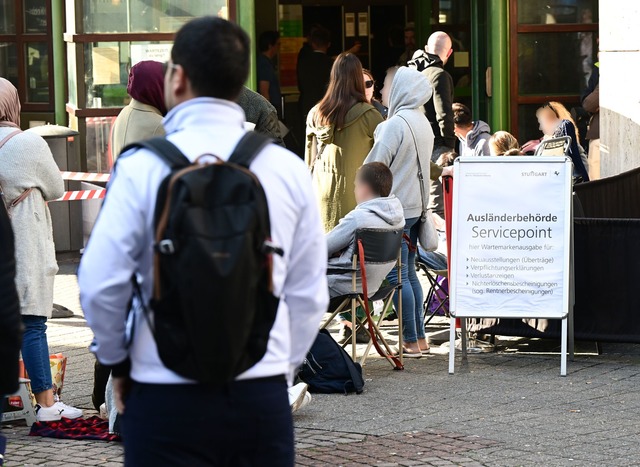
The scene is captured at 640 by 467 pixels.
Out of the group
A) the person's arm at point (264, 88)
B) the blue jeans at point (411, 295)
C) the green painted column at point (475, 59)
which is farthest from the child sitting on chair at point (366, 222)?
the person's arm at point (264, 88)

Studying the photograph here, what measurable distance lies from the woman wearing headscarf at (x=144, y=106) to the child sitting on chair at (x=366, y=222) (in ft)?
5.86

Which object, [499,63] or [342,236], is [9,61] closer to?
[499,63]

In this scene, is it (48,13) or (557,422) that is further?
(48,13)

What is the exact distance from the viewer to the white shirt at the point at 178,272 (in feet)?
9.37

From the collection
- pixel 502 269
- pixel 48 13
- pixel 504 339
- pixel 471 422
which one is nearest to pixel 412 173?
pixel 502 269

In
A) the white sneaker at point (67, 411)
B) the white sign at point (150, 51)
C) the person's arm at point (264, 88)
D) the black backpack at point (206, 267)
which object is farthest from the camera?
the person's arm at point (264, 88)

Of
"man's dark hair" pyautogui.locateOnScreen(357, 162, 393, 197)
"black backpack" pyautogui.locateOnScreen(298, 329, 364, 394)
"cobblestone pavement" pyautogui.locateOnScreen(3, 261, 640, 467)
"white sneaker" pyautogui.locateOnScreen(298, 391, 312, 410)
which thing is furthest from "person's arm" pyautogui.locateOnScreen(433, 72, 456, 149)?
"white sneaker" pyautogui.locateOnScreen(298, 391, 312, 410)

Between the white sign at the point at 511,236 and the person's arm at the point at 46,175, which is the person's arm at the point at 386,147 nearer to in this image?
the white sign at the point at 511,236

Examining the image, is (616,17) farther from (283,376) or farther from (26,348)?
(283,376)

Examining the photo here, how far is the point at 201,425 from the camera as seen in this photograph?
9.26 ft

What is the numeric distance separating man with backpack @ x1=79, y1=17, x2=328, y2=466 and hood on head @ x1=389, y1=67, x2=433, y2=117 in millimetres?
5175

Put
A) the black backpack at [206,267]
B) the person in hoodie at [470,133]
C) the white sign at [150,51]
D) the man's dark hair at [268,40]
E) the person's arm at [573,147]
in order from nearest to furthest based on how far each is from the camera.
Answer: the black backpack at [206,267] → the person's arm at [573,147] → the person in hoodie at [470,133] → the white sign at [150,51] → the man's dark hair at [268,40]

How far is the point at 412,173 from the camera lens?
26.4 feet

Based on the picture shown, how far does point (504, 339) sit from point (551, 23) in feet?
16.5
